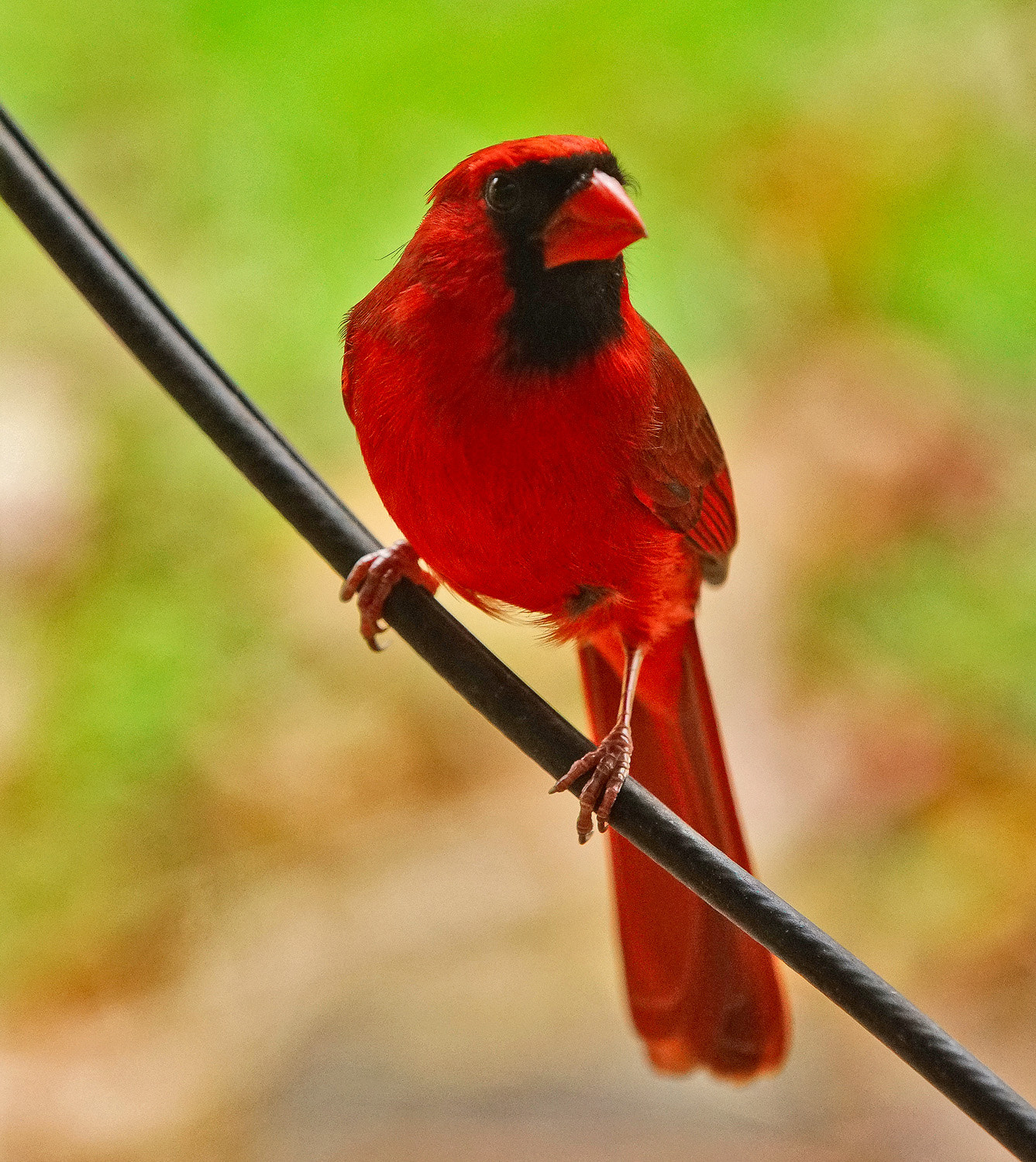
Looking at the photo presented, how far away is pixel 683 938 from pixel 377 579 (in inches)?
23.1

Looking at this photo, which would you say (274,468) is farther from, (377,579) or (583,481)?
(377,579)

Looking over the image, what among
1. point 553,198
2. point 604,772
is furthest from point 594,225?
point 604,772

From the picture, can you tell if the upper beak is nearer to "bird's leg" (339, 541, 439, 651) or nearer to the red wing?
the red wing

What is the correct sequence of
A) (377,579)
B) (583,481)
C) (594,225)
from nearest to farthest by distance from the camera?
(594,225) < (583,481) < (377,579)

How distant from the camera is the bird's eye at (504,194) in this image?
1.16 metres

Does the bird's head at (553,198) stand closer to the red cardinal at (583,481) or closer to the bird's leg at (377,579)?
the red cardinal at (583,481)

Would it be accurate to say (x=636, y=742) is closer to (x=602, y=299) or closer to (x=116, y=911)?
(x=602, y=299)

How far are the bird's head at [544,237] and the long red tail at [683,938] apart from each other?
0.56 m

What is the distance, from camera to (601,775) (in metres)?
1.46

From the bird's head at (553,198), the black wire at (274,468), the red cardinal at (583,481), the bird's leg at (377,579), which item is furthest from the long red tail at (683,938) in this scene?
the bird's head at (553,198)

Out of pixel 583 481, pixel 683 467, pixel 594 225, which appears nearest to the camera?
pixel 594 225

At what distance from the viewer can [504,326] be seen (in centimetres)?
120

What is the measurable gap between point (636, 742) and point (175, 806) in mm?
1113

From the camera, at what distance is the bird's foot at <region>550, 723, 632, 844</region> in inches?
55.1
